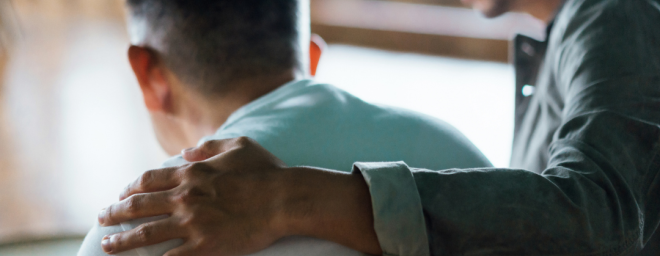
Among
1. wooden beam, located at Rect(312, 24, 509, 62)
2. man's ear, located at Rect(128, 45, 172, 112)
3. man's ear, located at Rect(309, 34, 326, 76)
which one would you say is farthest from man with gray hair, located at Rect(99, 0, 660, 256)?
wooden beam, located at Rect(312, 24, 509, 62)

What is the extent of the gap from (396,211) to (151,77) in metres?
0.55

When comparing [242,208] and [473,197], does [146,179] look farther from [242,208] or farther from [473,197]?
[473,197]

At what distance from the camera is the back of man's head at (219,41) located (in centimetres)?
82

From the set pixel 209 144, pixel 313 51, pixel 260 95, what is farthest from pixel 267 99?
pixel 313 51

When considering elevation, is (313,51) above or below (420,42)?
above

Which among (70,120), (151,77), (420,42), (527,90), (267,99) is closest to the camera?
(267,99)

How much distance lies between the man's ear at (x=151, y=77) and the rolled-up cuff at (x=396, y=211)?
1.57 feet

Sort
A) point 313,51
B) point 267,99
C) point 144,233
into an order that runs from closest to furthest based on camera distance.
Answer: point 144,233 < point 267,99 < point 313,51

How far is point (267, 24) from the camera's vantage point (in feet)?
2.78

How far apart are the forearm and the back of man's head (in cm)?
32

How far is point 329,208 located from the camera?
1.76ft

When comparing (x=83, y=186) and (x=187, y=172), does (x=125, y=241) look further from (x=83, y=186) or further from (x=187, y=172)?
(x=83, y=186)

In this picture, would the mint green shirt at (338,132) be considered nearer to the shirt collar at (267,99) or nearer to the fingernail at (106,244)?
the shirt collar at (267,99)

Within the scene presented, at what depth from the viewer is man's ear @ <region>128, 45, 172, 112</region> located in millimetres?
851
